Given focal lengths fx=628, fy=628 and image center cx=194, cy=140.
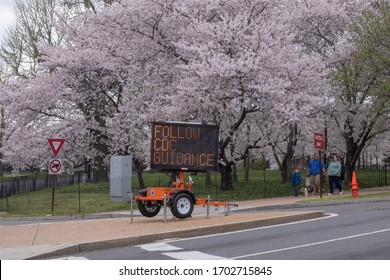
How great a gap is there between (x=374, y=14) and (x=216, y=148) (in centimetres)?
1683

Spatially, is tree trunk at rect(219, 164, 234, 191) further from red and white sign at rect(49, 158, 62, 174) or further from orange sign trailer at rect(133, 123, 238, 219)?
orange sign trailer at rect(133, 123, 238, 219)

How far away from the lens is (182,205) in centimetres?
1650

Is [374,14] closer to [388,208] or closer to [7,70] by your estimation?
[388,208]

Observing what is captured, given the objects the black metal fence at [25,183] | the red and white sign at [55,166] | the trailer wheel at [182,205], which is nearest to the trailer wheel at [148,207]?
the trailer wheel at [182,205]

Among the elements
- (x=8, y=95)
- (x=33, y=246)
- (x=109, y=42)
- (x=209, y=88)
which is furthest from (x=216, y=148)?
(x=8, y=95)

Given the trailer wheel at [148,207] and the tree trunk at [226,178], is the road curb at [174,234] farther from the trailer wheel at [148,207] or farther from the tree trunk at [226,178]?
the tree trunk at [226,178]

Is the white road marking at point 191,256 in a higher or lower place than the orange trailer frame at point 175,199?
lower

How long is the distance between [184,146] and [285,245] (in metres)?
5.52

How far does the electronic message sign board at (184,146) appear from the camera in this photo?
16.4m

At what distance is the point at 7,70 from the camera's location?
48719 mm

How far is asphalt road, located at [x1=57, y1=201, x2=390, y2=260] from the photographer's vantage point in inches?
416

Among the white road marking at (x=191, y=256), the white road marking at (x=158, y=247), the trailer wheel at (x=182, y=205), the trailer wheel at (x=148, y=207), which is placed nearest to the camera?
the white road marking at (x=191, y=256)

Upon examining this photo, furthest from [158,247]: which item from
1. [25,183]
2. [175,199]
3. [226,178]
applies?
[25,183]

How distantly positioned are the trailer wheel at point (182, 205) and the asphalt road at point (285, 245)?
2495mm
